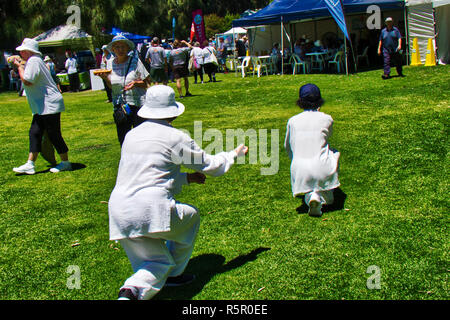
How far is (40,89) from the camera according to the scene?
7.23m

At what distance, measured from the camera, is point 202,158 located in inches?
141

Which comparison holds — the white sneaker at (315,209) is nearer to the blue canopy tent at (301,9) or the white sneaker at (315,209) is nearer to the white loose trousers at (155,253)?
the white loose trousers at (155,253)

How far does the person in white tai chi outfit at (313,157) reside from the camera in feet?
16.3

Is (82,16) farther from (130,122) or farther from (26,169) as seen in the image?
(130,122)

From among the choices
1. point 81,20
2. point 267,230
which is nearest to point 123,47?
point 267,230

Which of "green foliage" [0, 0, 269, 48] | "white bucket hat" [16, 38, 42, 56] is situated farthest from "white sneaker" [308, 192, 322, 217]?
"green foliage" [0, 0, 269, 48]

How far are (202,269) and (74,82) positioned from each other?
21.4 metres

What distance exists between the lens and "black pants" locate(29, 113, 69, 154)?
7.41 meters

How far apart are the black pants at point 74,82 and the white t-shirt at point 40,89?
56.3ft

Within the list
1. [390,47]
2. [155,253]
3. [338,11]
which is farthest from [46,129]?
[338,11]

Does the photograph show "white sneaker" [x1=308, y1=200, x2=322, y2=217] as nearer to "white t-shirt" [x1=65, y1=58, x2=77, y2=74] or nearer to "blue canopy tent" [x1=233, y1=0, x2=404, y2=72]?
"blue canopy tent" [x1=233, y1=0, x2=404, y2=72]

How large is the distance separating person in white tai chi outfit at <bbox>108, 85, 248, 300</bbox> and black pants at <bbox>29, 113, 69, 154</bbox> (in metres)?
4.28
